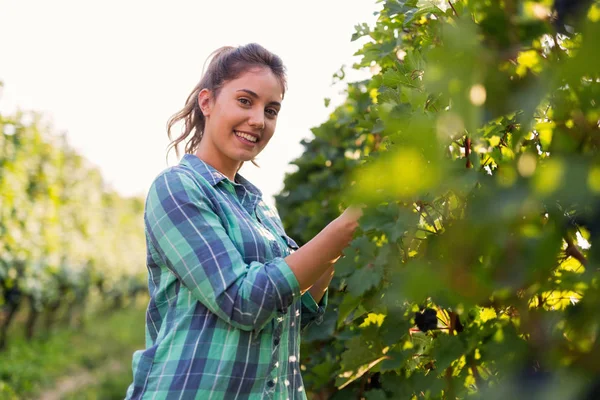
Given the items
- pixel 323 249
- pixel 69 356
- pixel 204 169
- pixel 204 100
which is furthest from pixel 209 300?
pixel 69 356

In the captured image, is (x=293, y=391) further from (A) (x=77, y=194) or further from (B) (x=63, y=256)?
(A) (x=77, y=194)

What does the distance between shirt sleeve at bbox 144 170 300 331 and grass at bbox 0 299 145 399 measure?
6514 millimetres

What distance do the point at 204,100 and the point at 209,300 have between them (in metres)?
0.88

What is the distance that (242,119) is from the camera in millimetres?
2039

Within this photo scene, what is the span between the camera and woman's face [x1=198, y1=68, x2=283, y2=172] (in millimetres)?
2043

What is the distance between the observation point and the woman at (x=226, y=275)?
60.4 inches

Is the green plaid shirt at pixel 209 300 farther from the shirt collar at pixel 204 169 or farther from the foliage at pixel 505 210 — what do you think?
the foliage at pixel 505 210

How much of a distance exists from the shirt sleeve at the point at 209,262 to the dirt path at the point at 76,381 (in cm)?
767

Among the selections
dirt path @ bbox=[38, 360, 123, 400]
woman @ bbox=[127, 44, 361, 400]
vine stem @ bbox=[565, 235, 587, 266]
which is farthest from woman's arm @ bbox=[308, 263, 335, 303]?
dirt path @ bbox=[38, 360, 123, 400]

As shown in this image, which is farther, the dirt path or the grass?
the dirt path

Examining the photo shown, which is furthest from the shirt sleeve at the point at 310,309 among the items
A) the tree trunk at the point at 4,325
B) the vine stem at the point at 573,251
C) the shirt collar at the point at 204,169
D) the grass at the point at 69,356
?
the tree trunk at the point at 4,325

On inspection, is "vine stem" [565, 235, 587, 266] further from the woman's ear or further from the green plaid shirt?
the woman's ear

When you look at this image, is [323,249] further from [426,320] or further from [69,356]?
[69,356]

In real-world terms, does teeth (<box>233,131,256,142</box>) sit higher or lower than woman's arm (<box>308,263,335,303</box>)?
higher
